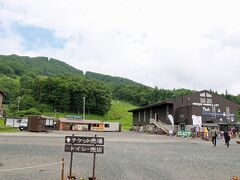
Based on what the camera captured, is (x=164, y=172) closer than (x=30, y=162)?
Yes

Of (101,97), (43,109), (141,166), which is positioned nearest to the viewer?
(141,166)

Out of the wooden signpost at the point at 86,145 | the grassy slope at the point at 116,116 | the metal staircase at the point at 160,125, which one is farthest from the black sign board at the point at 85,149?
the grassy slope at the point at 116,116

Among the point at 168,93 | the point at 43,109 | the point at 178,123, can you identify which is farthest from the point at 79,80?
the point at 178,123

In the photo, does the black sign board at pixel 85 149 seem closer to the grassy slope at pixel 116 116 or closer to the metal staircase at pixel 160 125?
the metal staircase at pixel 160 125

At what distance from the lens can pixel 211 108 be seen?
5700 centimetres

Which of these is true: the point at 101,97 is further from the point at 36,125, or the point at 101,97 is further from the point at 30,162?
the point at 30,162

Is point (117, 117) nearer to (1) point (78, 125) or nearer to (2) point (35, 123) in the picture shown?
(1) point (78, 125)

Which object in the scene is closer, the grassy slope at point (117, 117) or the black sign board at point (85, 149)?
the black sign board at point (85, 149)

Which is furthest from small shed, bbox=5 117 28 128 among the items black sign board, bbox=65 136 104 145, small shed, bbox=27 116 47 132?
black sign board, bbox=65 136 104 145

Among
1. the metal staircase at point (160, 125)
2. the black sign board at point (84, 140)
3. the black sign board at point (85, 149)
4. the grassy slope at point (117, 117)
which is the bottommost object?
the black sign board at point (85, 149)

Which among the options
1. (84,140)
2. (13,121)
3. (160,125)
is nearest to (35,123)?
(13,121)

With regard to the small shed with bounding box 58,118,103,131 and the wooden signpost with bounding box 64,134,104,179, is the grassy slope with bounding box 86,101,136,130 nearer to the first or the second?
the small shed with bounding box 58,118,103,131

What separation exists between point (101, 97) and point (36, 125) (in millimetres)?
61736

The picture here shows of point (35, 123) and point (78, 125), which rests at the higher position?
point (35, 123)
